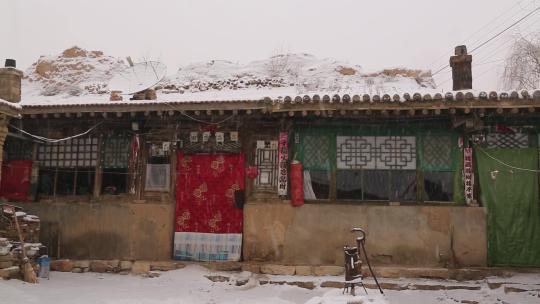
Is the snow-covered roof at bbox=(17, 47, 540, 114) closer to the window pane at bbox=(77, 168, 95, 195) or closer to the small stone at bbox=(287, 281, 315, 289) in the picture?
the window pane at bbox=(77, 168, 95, 195)

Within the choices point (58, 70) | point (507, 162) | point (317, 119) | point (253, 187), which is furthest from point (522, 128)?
point (58, 70)

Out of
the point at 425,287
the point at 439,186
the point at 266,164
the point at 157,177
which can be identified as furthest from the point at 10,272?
the point at 439,186

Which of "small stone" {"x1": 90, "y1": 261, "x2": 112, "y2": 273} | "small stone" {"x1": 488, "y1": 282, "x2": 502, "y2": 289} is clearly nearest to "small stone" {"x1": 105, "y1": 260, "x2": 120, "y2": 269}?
"small stone" {"x1": 90, "y1": 261, "x2": 112, "y2": 273}

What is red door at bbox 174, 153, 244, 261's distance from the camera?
38.0ft

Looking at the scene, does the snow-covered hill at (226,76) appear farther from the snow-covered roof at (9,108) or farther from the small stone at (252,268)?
the small stone at (252,268)

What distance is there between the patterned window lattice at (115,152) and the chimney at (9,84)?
264 cm

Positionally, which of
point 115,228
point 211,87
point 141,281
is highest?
point 211,87

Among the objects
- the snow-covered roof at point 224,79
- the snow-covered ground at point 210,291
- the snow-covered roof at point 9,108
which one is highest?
the snow-covered roof at point 224,79

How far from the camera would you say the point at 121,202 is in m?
12.1

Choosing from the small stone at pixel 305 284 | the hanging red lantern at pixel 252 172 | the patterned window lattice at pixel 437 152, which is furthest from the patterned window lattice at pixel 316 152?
the small stone at pixel 305 284

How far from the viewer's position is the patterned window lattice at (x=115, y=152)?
12.3 metres

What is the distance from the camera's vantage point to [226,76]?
61.2ft

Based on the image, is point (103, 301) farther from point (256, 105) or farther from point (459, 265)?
point (459, 265)

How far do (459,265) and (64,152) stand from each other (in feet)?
35.5
